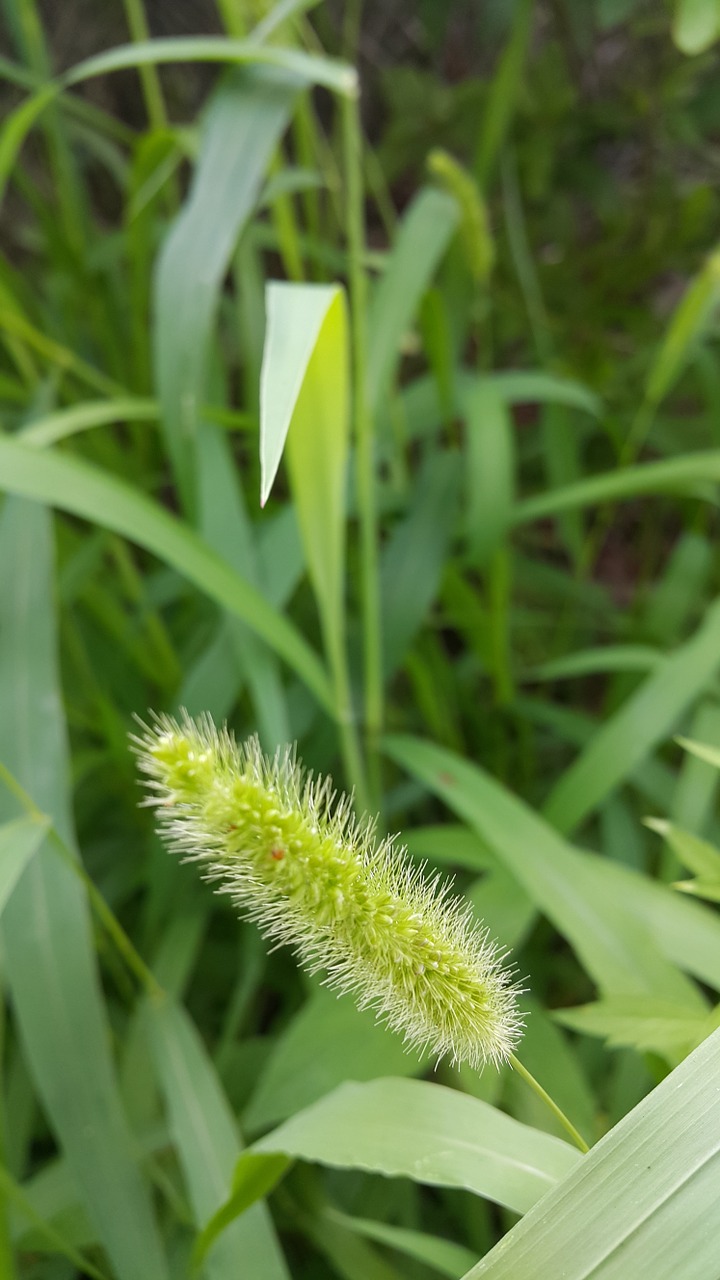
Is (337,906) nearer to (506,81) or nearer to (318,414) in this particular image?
(318,414)

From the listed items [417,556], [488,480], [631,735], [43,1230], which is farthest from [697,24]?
[43,1230]

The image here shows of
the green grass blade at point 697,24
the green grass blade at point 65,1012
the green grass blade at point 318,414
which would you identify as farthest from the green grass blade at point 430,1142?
the green grass blade at point 697,24

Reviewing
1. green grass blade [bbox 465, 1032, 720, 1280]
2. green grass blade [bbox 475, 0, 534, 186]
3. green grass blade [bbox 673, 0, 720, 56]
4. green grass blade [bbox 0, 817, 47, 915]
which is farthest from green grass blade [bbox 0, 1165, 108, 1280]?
green grass blade [bbox 475, 0, 534, 186]

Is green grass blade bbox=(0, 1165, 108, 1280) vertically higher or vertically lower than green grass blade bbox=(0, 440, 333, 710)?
lower

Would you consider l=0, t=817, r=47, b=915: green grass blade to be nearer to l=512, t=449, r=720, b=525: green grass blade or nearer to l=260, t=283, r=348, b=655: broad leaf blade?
l=260, t=283, r=348, b=655: broad leaf blade

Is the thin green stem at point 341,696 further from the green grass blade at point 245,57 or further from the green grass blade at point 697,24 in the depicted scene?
the green grass blade at point 697,24

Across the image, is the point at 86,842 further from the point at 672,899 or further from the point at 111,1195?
the point at 672,899
